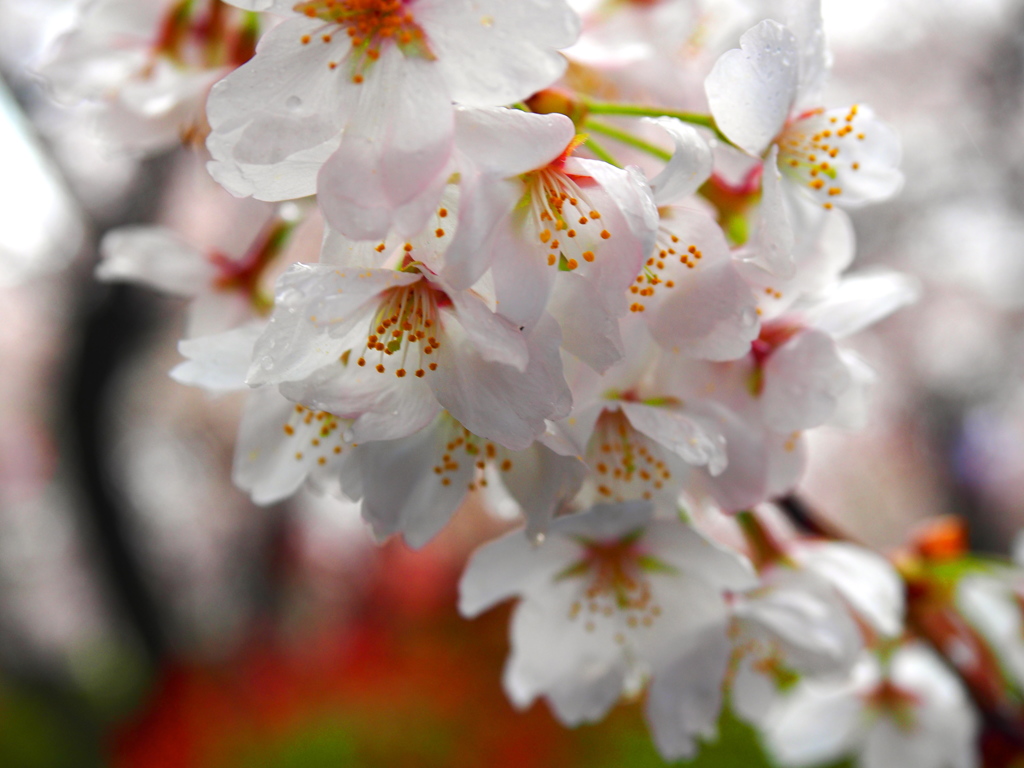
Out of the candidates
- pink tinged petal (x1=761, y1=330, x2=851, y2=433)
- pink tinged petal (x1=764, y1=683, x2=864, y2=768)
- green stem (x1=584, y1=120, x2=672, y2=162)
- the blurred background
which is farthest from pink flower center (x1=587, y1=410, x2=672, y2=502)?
the blurred background

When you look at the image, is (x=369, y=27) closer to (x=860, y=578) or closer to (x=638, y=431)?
(x=638, y=431)

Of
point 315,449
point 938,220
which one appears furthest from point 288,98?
point 938,220

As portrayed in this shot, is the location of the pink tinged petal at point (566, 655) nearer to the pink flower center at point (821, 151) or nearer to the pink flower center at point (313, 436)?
the pink flower center at point (313, 436)

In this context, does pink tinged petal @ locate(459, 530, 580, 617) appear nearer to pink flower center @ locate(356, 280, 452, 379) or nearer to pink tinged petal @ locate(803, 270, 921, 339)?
pink flower center @ locate(356, 280, 452, 379)

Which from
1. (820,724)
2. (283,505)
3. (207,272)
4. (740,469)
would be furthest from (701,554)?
(283,505)

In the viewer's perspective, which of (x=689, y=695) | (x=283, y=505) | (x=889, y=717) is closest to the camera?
(x=689, y=695)

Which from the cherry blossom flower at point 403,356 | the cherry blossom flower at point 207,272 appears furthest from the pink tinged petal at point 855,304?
the cherry blossom flower at point 207,272
